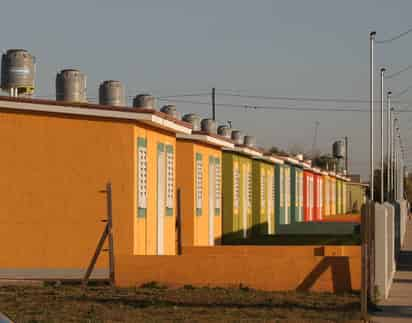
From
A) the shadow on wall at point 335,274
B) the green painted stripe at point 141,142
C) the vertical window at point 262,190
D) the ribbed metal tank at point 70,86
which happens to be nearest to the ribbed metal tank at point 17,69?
the ribbed metal tank at point 70,86

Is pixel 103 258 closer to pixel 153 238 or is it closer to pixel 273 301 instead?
pixel 153 238

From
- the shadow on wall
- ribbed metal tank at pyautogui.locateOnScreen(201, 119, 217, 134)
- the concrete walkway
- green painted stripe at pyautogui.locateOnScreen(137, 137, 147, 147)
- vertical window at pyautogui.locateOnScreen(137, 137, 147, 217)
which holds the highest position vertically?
ribbed metal tank at pyautogui.locateOnScreen(201, 119, 217, 134)

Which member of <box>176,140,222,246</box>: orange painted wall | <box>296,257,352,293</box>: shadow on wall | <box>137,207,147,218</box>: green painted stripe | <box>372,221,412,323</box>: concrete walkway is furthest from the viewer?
<box>176,140,222,246</box>: orange painted wall

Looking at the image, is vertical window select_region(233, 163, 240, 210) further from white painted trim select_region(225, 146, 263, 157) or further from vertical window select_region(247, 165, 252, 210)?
vertical window select_region(247, 165, 252, 210)

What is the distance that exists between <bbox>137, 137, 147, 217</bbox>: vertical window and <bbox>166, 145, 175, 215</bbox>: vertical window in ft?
10.0

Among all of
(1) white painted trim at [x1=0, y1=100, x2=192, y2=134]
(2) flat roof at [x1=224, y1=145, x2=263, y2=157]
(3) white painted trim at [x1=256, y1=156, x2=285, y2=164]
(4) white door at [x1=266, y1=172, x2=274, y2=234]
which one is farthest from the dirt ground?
(4) white door at [x1=266, y1=172, x2=274, y2=234]

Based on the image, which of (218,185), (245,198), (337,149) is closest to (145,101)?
(218,185)

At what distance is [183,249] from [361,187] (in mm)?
82342

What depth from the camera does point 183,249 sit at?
25.7 metres

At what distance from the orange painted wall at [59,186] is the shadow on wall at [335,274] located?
13.2 feet

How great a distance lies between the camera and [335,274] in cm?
2056

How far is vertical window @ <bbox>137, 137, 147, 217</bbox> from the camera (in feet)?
77.2

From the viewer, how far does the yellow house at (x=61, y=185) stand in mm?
22734

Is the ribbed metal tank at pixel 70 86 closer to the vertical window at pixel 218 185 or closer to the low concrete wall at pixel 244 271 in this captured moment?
the low concrete wall at pixel 244 271
